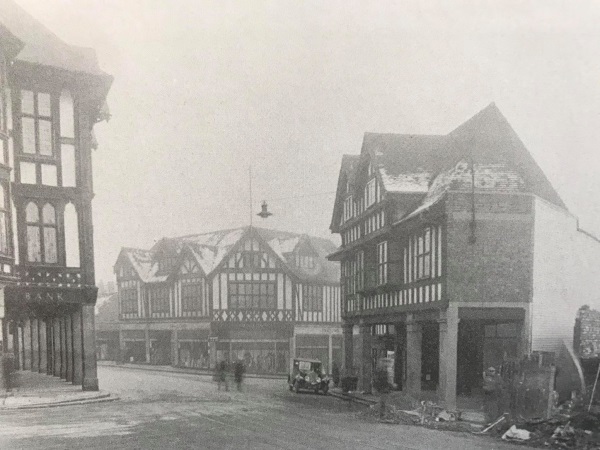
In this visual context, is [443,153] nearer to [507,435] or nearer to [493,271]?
[493,271]

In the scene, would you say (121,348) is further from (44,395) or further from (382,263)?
(382,263)

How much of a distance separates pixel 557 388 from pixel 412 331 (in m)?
5.03

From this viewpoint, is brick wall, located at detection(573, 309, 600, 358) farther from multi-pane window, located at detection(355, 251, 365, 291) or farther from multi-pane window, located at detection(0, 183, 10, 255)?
multi-pane window, located at detection(0, 183, 10, 255)

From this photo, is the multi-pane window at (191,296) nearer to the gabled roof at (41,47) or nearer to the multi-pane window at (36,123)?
the multi-pane window at (36,123)

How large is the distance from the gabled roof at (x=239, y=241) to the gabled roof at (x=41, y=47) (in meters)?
19.2

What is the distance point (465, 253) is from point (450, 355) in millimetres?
3063

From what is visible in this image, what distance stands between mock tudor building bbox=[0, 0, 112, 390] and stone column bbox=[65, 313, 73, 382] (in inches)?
1.5

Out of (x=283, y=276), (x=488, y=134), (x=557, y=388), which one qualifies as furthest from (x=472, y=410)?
(x=283, y=276)

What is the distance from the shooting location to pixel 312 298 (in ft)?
145

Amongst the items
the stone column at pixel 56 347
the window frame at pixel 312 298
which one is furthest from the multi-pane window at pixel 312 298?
the stone column at pixel 56 347

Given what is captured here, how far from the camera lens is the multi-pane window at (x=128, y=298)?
5084 centimetres

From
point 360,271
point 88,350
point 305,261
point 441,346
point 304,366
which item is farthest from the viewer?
point 305,261

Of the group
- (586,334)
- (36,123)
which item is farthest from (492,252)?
(36,123)

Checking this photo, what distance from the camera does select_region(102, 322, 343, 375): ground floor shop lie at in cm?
4266
